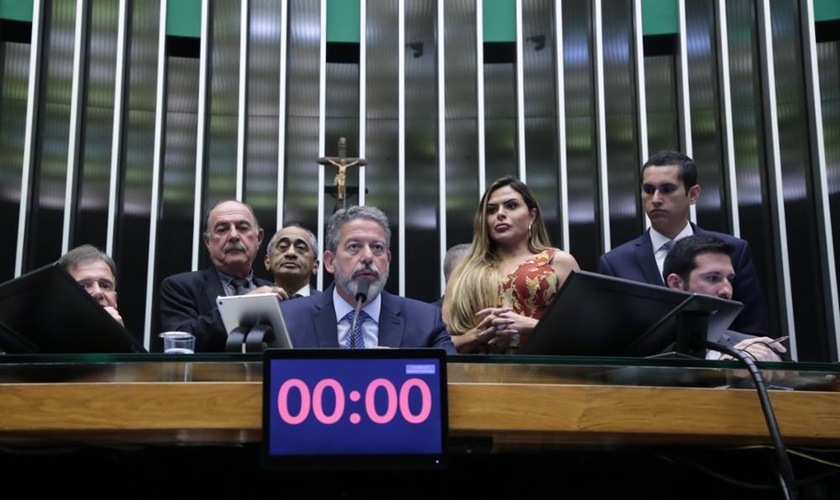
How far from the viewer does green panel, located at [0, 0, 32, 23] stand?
5.87 meters

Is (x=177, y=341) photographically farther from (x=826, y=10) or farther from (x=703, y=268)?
(x=826, y=10)

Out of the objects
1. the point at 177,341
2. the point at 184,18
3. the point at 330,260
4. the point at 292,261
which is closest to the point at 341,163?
the point at 184,18

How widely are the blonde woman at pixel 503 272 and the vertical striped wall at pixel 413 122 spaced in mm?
3207

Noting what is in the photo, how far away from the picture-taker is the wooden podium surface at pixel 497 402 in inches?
47.1

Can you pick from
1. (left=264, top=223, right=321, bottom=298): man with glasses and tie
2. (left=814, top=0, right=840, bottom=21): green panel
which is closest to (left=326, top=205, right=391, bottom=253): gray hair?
(left=264, top=223, right=321, bottom=298): man with glasses and tie

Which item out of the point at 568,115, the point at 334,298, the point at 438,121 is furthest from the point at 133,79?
the point at 334,298

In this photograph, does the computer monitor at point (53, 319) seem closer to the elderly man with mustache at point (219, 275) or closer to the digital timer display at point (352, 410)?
the digital timer display at point (352, 410)

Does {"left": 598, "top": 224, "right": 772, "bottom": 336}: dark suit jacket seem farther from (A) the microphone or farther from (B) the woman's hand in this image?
(A) the microphone

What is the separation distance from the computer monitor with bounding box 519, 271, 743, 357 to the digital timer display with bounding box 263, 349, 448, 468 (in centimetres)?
45

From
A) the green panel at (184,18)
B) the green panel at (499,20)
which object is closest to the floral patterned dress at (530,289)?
the green panel at (499,20)

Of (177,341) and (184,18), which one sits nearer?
(177,341)

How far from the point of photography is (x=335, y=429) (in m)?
1.17

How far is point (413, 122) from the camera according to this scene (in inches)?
245

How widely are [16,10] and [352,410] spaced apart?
568 centimetres
